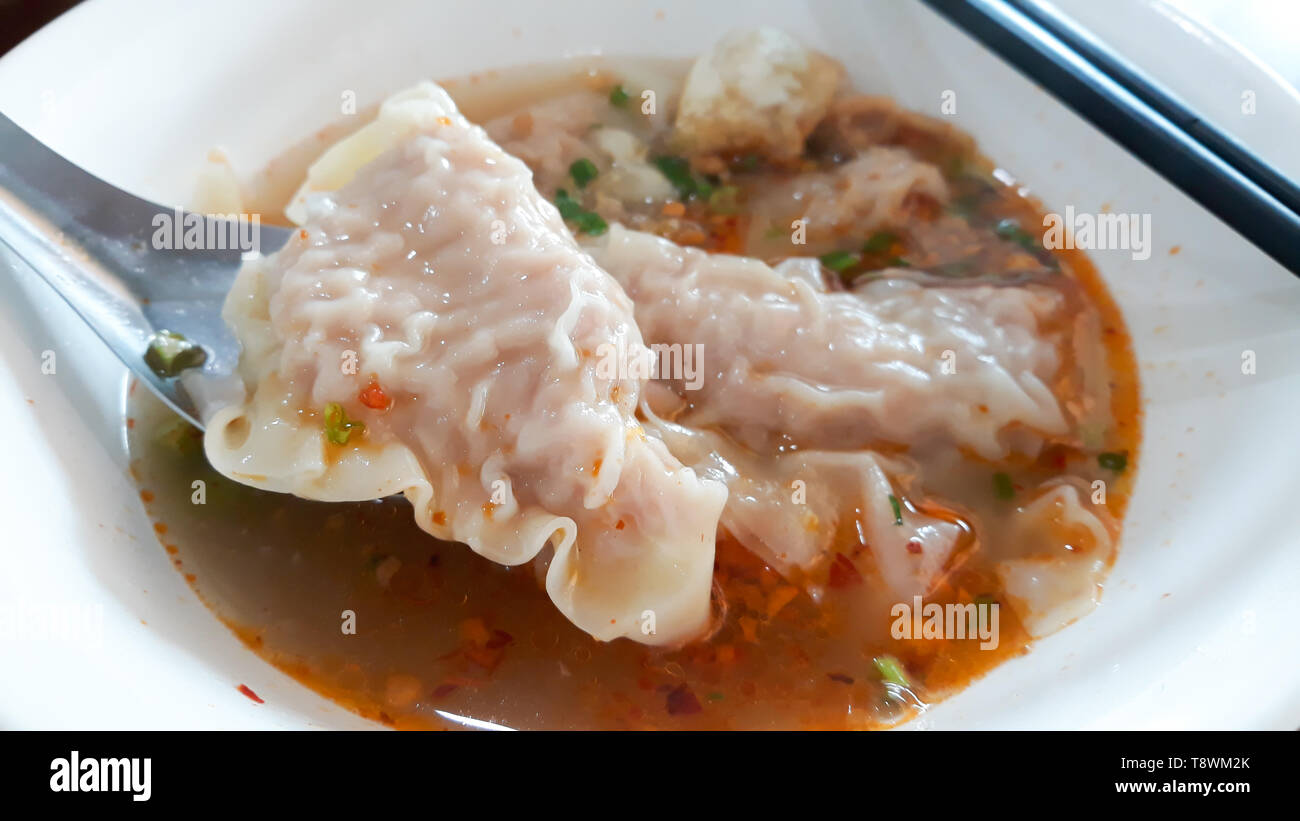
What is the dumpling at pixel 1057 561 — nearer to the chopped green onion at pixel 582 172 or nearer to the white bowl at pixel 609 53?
the white bowl at pixel 609 53

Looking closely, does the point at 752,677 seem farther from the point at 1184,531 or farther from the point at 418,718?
the point at 1184,531

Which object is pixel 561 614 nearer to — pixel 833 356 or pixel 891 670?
pixel 891 670

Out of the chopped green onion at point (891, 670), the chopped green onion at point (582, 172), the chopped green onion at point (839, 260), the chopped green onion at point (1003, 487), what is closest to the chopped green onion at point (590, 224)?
the chopped green onion at point (582, 172)
